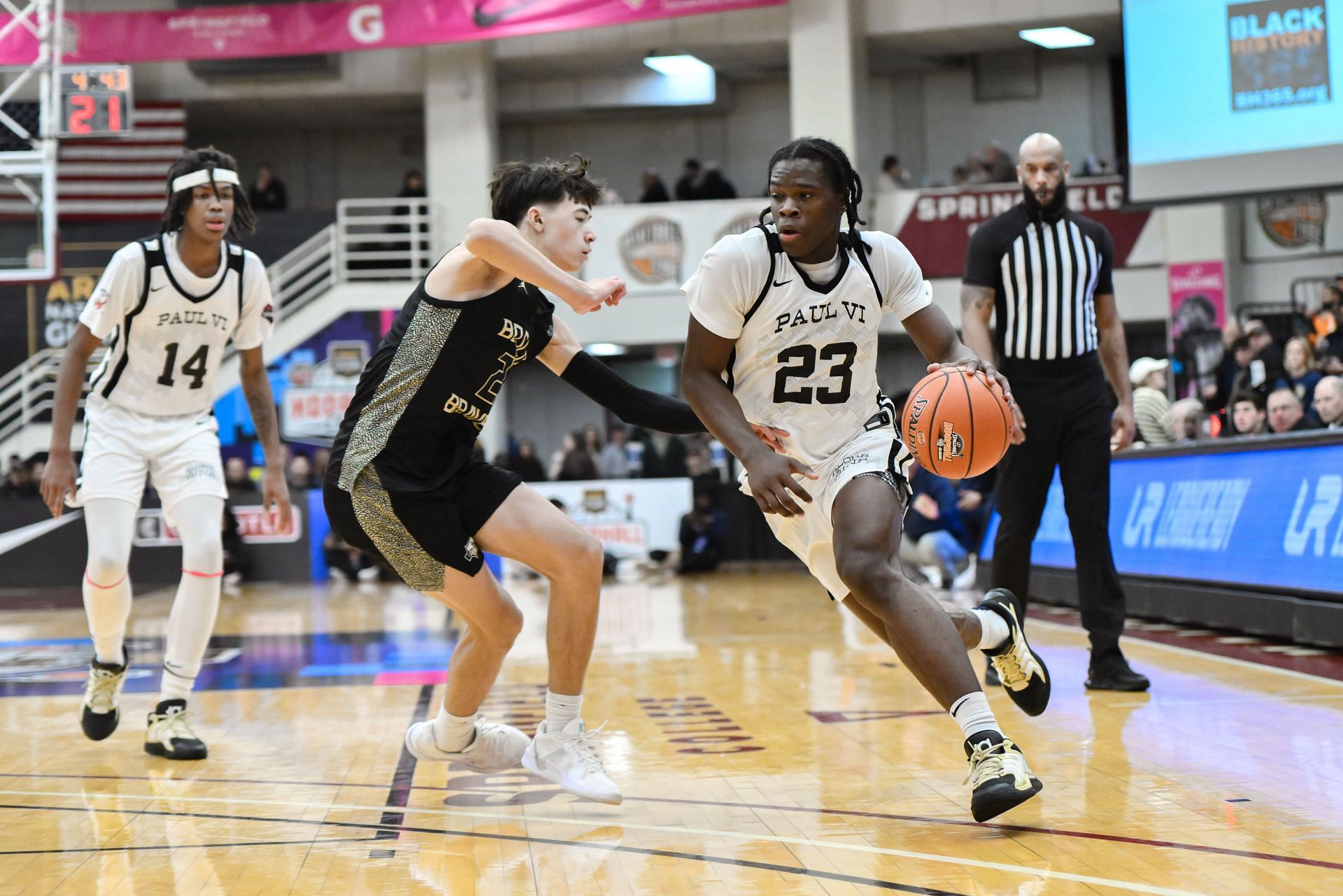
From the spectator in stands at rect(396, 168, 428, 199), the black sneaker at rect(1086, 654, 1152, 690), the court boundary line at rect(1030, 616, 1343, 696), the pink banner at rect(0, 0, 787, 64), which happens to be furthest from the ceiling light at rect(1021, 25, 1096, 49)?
the black sneaker at rect(1086, 654, 1152, 690)

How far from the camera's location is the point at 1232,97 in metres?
13.8

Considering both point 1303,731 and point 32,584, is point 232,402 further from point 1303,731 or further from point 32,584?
point 1303,731

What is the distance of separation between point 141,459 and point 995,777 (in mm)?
3366

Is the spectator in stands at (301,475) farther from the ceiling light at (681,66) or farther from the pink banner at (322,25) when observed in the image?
the ceiling light at (681,66)

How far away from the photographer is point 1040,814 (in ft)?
12.0

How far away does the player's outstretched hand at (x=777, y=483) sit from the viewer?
364 centimetres

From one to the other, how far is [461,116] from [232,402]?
209 inches

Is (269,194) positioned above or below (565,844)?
above

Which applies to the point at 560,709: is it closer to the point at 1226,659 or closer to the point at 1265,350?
the point at 1226,659

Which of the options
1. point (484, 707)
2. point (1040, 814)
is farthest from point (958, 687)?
point (484, 707)

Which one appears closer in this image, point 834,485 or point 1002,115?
point 834,485

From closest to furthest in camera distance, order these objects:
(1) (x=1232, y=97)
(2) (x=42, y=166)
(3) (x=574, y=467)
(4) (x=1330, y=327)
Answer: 1. (4) (x=1330, y=327)
2. (2) (x=42, y=166)
3. (1) (x=1232, y=97)
4. (3) (x=574, y=467)

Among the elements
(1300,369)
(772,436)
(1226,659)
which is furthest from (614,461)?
(772,436)

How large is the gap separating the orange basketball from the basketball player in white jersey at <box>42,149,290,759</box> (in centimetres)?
260
